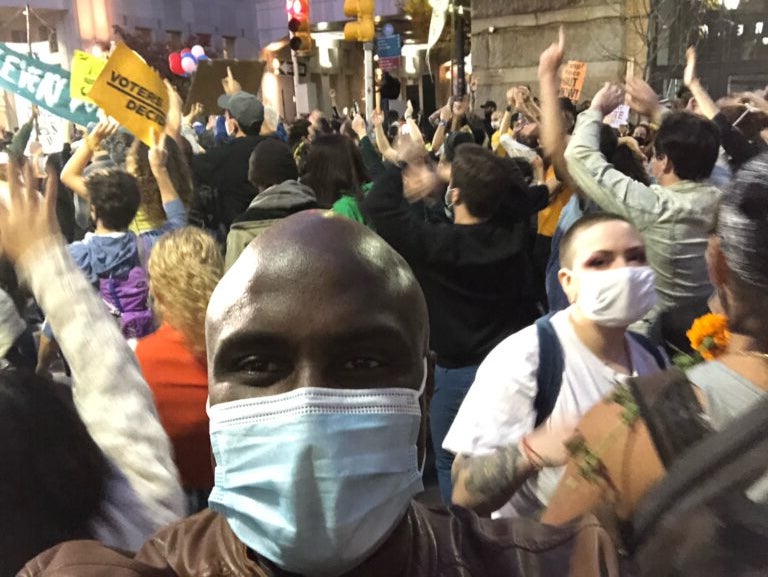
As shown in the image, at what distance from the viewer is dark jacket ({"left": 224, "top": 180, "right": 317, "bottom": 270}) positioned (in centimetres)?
348

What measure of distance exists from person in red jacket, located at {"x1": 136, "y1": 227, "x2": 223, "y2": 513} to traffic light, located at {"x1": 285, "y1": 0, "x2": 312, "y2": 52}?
9277mm

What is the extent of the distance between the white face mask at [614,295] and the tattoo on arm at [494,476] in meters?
0.57

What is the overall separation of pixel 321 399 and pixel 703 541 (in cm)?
62

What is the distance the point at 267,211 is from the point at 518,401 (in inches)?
77.0

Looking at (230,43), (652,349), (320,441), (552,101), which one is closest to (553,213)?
(552,101)

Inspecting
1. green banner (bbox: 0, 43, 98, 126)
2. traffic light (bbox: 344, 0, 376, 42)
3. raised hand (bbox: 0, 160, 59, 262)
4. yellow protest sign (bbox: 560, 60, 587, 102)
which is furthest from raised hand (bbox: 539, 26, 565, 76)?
traffic light (bbox: 344, 0, 376, 42)

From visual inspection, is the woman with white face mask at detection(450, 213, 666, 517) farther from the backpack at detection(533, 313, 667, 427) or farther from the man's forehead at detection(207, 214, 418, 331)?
the man's forehead at detection(207, 214, 418, 331)

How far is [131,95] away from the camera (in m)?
4.63

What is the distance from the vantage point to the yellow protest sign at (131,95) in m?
4.54

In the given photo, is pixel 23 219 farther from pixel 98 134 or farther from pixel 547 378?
pixel 98 134

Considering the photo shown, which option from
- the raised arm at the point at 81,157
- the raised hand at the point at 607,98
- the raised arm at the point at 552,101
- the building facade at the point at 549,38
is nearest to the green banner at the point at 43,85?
the raised arm at the point at 81,157

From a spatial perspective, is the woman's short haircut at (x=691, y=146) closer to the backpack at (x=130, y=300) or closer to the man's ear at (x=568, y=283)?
the man's ear at (x=568, y=283)

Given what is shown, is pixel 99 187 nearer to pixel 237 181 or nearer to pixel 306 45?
pixel 237 181

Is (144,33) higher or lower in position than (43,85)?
higher
